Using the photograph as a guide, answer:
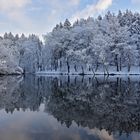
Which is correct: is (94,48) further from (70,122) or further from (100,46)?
(70,122)

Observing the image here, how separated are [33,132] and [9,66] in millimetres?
66401

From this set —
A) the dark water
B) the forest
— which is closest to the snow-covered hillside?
the forest

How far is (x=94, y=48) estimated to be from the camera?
64438 mm

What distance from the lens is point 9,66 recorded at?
244 feet

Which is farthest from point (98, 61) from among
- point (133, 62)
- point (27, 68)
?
point (27, 68)

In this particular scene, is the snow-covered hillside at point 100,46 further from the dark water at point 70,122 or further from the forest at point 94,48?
the dark water at point 70,122

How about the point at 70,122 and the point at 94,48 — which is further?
the point at 94,48

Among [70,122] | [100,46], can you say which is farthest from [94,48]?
[70,122]

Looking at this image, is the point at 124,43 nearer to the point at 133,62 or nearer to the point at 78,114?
the point at 133,62

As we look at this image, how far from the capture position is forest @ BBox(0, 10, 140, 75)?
209 ft

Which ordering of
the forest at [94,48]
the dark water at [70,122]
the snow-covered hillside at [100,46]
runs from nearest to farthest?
the dark water at [70,122], the snow-covered hillside at [100,46], the forest at [94,48]

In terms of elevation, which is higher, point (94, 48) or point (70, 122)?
point (94, 48)

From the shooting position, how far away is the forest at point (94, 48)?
63.8 meters

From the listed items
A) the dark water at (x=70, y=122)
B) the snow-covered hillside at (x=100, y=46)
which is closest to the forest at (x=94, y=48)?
the snow-covered hillside at (x=100, y=46)
